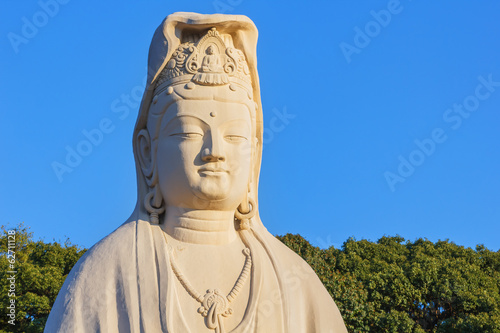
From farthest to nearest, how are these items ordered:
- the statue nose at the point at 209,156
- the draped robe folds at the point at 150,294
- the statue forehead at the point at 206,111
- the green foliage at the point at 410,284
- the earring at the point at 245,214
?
the green foliage at the point at 410,284 < the earring at the point at 245,214 < the statue forehead at the point at 206,111 < the statue nose at the point at 209,156 < the draped robe folds at the point at 150,294

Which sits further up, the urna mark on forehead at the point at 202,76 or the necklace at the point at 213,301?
the urna mark on forehead at the point at 202,76

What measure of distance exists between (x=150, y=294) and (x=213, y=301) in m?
0.59

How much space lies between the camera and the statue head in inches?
275

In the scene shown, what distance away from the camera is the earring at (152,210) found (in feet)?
23.8

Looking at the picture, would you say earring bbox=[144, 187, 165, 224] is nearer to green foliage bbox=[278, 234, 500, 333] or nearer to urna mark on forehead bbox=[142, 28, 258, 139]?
urna mark on forehead bbox=[142, 28, 258, 139]

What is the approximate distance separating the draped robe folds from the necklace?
85 millimetres

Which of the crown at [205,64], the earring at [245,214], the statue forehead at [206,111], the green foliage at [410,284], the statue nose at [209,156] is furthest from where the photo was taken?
the green foliage at [410,284]

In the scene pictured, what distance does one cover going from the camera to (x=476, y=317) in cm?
1855

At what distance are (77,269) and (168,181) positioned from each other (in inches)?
48.3

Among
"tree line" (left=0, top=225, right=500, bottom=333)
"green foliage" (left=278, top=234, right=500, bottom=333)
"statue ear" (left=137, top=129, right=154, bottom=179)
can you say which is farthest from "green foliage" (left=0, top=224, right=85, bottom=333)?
"statue ear" (left=137, top=129, right=154, bottom=179)

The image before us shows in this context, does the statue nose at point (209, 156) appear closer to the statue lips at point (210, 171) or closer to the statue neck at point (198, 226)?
the statue lips at point (210, 171)

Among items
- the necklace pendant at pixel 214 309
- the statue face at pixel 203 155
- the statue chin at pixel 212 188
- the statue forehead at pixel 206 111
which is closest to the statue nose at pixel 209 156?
the statue face at pixel 203 155

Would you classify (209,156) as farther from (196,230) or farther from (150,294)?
(150,294)

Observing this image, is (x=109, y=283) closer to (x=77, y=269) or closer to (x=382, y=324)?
(x=77, y=269)
